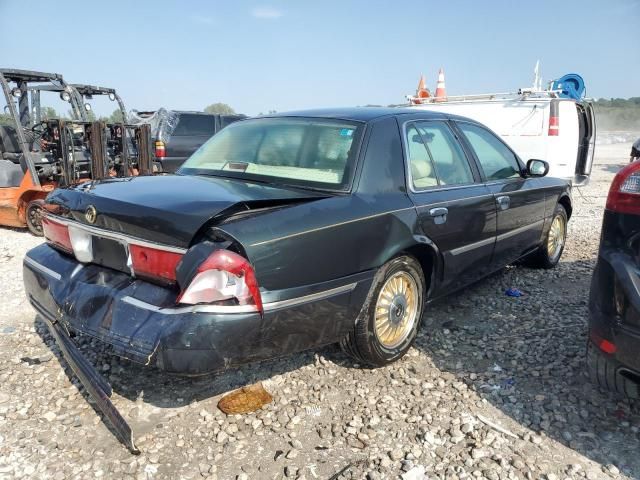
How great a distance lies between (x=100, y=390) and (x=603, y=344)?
93.2 inches

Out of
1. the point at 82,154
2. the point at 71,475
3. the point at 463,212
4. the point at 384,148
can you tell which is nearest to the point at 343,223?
the point at 384,148

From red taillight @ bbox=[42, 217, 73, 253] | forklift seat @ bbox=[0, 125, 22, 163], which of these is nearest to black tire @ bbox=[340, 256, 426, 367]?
red taillight @ bbox=[42, 217, 73, 253]

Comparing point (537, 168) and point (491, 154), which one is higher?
point (491, 154)

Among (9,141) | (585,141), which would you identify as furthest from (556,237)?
(9,141)

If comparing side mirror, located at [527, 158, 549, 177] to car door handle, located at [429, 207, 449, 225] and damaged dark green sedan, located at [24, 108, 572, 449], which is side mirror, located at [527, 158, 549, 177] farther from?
car door handle, located at [429, 207, 449, 225]

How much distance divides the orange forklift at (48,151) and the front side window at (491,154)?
5.08m

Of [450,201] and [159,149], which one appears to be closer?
[450,201]

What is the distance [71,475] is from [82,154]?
6742 millimetres

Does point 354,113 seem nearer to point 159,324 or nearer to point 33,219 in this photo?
point 159,324

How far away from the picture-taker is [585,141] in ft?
29.2

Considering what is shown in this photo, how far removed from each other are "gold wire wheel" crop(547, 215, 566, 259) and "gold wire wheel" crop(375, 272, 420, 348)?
258 cm

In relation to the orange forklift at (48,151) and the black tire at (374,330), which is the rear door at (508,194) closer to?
the black tire at (374,330)

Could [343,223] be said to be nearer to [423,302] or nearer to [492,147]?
[423,302]

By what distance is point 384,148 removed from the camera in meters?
3.14
